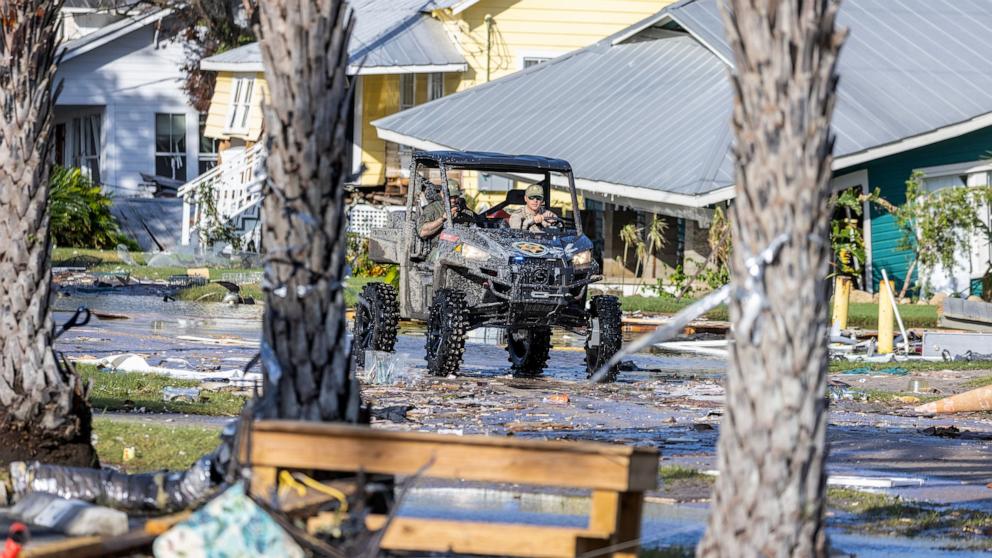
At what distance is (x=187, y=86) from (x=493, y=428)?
1311 inches

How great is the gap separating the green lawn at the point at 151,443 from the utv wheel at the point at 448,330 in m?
5.17

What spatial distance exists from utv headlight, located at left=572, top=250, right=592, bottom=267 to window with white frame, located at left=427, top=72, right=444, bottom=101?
19.0 metres

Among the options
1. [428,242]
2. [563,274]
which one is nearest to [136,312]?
[428,242]

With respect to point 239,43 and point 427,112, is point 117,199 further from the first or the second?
point 427,112

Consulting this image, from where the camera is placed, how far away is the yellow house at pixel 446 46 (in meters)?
33.5

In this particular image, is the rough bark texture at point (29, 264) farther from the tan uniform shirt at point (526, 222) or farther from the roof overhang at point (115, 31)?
the roof overhang at point (115, 31)

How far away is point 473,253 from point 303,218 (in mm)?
9135

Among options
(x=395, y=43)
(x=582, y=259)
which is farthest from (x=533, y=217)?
(x=395, y=43)

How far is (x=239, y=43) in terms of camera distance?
42750 millimetres

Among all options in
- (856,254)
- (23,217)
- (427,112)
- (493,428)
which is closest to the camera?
(23,217)

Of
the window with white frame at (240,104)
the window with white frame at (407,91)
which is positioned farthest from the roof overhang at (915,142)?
the window with white frame at (240,104)

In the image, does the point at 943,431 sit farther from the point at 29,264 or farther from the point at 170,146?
the point at 170,146

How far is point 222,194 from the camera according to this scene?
118 feet

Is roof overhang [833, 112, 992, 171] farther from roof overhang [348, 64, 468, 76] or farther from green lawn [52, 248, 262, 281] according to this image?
green lawn [52, 248, 262, 281]
